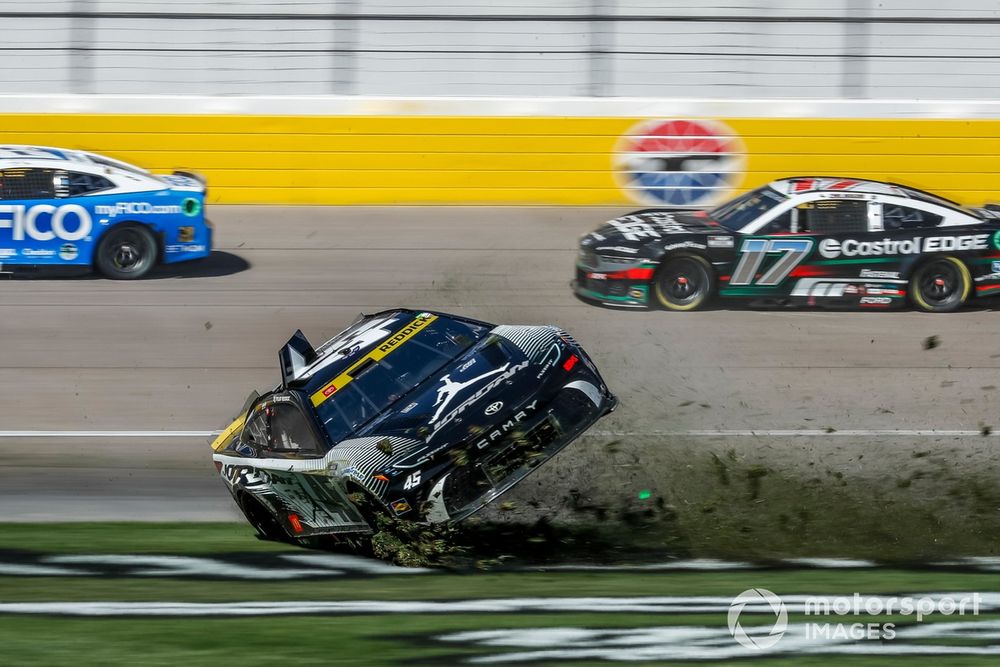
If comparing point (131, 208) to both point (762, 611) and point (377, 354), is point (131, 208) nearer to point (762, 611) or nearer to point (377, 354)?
point (377, 354)

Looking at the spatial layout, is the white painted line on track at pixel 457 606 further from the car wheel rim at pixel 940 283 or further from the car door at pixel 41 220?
the car door at pixel 41 220

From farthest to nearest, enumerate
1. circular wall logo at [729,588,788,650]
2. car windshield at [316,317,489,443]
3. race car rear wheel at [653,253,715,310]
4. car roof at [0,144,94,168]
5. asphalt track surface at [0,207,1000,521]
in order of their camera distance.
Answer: car roof at [0,144,94,168] → race car rear wheel at [653,253,715,310] → asphalt track surface at [0,207,1000,521] → car windshield at [316,317,489,443] → circular wall logo at [729,588,788,650]

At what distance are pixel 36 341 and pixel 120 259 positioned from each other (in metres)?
1.75

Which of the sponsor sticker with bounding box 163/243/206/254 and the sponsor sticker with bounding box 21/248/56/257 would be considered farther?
the sponsor sticker with bounding box 163/243/206/254

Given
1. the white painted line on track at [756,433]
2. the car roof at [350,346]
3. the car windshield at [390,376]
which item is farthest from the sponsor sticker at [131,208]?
the car windshield at [390,376]

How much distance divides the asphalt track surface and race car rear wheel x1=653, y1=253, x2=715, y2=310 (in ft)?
0.67

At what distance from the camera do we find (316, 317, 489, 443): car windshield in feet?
22.4

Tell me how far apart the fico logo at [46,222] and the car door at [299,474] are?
6036mm

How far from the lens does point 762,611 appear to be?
230 inches

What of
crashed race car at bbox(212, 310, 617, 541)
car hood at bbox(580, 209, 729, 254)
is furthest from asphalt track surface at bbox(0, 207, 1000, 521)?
crashed race car at bbox(212, 310, 617, 541)

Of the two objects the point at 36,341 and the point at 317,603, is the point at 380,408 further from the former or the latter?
the point at 36,341

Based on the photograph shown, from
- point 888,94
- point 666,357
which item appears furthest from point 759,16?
point 666,357

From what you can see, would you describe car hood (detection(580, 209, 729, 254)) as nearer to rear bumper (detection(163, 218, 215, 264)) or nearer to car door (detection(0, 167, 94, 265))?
rear bumper (detection(163, 218, 215, 264))

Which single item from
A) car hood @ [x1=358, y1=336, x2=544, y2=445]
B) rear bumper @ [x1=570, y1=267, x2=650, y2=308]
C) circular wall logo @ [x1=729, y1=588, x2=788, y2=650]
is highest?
rear bumper @ [x1=570, y1=267, x2=650, y2=308]
